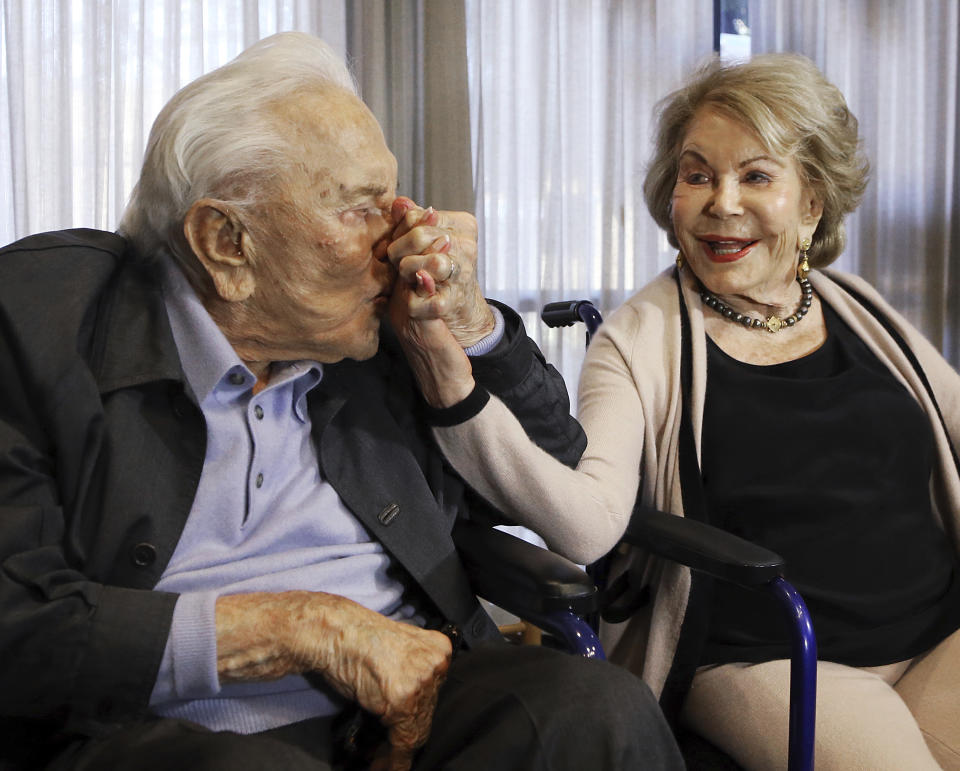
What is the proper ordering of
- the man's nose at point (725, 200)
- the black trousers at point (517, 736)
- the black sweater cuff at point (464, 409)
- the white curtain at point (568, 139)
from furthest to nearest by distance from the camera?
the white curtain at point (568, 139) < the man's nose at point (725, 200) < the black sweater cuff at point (464, 409) < the black trousers at point (517, 736)

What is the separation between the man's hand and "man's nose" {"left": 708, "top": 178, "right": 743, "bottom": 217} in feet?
2.91

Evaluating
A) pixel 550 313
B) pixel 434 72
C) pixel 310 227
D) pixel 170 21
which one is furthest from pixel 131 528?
pixel 434 72

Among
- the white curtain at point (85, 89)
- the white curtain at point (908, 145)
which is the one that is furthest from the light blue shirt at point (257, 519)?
the white curtain at point (908, 145)

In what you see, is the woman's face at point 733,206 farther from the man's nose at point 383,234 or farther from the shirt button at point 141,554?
the shirt button at point 141,554

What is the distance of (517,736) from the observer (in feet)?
3.28

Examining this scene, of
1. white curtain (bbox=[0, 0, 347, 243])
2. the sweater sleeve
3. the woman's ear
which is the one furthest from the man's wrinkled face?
white curtain (bbox=[0, 0, 347, 243])

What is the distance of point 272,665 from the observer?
104 centimetres

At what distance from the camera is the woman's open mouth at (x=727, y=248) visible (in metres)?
1.58

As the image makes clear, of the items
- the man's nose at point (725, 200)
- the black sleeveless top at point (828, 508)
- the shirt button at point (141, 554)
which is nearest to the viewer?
the shirt button at point (141, 554)

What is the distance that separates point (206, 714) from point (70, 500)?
30cm

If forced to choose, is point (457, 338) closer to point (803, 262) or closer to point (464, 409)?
point (464, 409)

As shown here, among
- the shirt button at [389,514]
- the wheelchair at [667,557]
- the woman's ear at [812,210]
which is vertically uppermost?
the woman's ear at [812,210]

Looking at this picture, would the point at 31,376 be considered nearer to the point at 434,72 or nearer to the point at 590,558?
the point at 590,558

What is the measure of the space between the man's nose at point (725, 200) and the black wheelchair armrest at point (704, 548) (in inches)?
20.8
